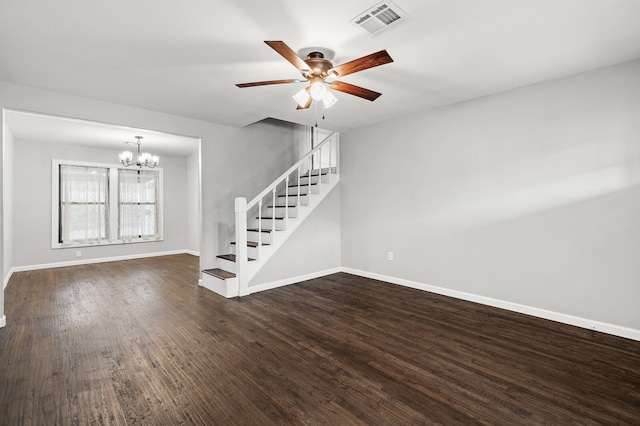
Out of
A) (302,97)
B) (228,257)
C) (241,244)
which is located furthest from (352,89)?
(228,257)

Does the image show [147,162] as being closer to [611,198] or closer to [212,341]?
[212,341]

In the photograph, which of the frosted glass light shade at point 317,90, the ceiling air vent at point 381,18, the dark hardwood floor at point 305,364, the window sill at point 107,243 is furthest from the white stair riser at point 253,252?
the window sill at point 107,243

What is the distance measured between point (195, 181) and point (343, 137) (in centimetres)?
421

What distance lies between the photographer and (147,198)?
7.47m

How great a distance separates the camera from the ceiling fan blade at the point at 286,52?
1.94 meters

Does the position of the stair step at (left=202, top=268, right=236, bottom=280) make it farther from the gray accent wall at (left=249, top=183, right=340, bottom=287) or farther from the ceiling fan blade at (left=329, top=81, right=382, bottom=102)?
the ceiling fan blade at (left=329, top=81, right=382, bottom=102)

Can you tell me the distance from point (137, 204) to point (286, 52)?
6.70 m

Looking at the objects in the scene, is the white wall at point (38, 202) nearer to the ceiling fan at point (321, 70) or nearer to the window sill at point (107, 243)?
the window sill at point (107, 243)

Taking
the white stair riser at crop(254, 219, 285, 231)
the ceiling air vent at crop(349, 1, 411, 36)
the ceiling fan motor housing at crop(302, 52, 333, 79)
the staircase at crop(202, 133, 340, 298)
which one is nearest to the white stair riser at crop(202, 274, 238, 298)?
the staircase at crop(202, 133, 340, 298)

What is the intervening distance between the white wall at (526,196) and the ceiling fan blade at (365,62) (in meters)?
2.21

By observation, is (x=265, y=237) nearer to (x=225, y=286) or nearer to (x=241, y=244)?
(x=241, y=244)

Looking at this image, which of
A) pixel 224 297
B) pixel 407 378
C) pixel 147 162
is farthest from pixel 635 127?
pixel 147 162

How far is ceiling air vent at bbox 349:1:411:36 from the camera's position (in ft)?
6.65

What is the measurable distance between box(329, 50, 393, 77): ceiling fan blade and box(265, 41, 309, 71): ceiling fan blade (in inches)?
9.7
